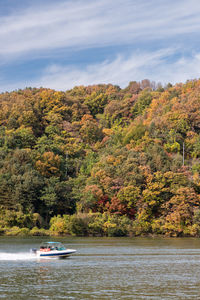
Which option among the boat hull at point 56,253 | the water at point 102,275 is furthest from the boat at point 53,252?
the water at point 102,275

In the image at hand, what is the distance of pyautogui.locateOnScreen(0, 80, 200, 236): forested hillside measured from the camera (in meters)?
98.8

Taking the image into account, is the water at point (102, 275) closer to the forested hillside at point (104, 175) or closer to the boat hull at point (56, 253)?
the boat hull at point (56, 253)

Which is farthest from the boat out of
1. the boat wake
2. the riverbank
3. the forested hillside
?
the forested hillside

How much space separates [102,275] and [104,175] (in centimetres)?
6568

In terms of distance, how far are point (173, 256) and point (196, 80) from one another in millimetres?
132154

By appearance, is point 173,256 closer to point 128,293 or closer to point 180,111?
point 128,293

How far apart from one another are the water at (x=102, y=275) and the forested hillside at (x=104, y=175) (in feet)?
105

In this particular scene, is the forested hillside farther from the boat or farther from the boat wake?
the boat

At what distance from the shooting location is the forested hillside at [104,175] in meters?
98.8

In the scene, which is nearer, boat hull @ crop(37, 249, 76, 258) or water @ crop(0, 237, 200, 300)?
water @ crop(0, 237, 200, 300)

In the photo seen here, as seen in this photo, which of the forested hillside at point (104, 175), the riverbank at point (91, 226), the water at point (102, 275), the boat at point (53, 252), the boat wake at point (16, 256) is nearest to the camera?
the water at point (102, 275)

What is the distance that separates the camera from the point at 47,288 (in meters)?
38.1

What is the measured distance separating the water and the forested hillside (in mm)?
32156

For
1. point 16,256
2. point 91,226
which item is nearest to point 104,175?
point 91,226
